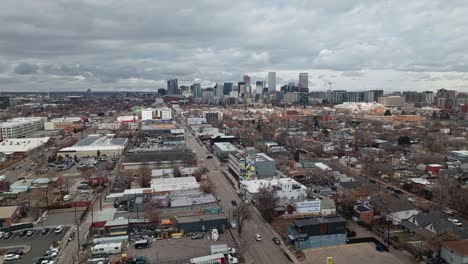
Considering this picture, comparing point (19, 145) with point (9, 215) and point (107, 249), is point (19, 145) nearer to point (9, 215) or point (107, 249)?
point (9, 215)

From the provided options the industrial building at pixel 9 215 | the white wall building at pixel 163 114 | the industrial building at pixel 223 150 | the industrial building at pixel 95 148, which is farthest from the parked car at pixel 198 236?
the white wall building at pixel 163 114

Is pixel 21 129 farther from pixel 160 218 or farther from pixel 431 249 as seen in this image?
pixel 431 249

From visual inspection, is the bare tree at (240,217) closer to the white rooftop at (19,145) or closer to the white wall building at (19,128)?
the white rooftop at (19,145)

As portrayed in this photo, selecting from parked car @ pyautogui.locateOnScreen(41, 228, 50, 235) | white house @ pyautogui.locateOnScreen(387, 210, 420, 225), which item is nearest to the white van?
parked car @ pyautogui.locateOnScreen(41, 228, 50, 235)

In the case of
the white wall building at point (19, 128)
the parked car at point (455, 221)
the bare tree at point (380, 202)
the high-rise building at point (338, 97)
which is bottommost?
the parked car at point (455, 221)

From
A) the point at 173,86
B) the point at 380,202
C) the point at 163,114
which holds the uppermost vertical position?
the point at 173,86

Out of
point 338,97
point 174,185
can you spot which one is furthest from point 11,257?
point 338,97
